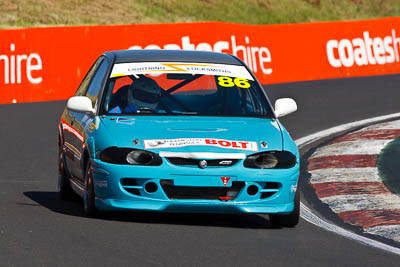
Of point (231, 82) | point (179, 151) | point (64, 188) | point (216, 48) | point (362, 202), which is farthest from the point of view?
point (216, 48)

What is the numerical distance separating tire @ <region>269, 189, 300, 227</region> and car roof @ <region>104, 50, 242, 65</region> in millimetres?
1787

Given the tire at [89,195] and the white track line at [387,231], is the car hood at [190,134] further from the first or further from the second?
the white track line at [387,231]

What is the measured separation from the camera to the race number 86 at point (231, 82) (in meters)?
9.59

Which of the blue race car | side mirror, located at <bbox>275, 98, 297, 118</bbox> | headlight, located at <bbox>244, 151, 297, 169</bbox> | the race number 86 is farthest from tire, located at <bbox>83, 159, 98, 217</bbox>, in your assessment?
side mirror, located at <bbox>275, 98, 297, 118</bbox>

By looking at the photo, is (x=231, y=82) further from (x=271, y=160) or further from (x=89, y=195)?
(x=89, y=195)

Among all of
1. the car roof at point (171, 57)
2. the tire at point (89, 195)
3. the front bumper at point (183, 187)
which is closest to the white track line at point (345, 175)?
the car roof at point (171, 57)

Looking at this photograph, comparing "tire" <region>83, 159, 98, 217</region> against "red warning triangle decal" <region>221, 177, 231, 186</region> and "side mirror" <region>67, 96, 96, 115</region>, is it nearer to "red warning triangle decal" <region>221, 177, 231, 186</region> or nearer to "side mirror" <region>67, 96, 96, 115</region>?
Answer: "side mirror" <region>67, 96, 96, 115</region>

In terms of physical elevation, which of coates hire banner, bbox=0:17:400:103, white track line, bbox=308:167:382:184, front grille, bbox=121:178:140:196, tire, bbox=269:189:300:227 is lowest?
coates hire banner, bbox=0:17:400:103

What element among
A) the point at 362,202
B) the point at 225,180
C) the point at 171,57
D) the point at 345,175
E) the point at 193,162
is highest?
the point at 171,57

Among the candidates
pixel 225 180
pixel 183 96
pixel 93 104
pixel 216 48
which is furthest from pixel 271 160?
pixel 216 48

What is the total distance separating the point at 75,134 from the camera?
9.47m

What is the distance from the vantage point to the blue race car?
27.0 ft

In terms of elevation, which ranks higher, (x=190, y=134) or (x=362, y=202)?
(x=190, y=134)

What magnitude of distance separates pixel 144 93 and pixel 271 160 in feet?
4.98
